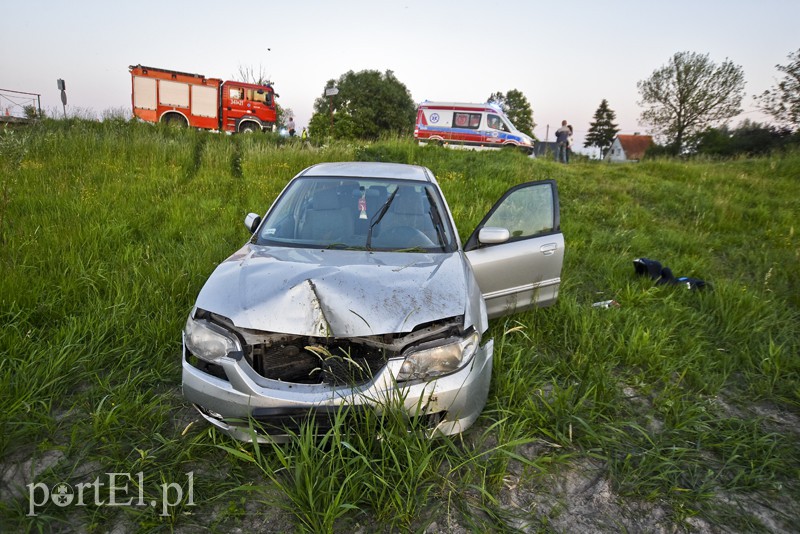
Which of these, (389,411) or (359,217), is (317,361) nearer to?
(389,411)

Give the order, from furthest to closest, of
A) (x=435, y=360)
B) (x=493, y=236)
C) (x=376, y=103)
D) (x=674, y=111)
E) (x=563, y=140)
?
(x=376, y=103), (x=674, y=111), (x=563, y=140), (x=493, y=236), (x=435, y=360)

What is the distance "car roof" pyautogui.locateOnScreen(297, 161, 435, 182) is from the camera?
3176 mm

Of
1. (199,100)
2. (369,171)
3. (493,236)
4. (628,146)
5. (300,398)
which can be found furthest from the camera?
(628,146)

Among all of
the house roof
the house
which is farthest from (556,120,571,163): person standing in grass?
the house roof

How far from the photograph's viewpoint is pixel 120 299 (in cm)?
306

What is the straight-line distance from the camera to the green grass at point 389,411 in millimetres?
1656

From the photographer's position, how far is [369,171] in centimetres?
328

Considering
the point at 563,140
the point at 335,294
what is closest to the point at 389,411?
the point at 335,294

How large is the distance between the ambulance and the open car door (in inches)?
630

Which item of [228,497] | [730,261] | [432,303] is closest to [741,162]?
[730,261]

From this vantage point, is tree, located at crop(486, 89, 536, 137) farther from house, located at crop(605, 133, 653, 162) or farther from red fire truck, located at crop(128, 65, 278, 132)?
red fire truck, located at crop(128, 65, 278, 132)

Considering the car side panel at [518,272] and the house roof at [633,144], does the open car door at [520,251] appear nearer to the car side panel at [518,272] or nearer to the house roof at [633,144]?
the car side panel at [518,272]

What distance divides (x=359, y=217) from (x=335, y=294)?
3.51 feet

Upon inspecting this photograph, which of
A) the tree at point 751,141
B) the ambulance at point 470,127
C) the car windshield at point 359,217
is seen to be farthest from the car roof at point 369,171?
the tree at point 751,141
